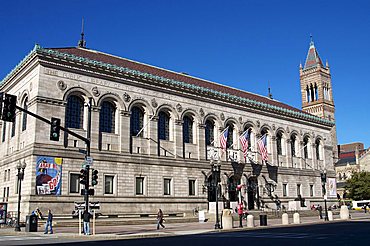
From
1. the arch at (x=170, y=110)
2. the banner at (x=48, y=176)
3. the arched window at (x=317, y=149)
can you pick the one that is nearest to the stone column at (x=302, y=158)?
the arched window at (x=317, y=149)

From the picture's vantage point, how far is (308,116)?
68.3 meters

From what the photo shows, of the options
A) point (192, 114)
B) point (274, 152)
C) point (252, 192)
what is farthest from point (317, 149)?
point (192, 114)

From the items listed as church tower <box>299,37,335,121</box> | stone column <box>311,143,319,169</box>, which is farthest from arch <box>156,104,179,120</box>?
church tower <box>299,37,335,121</box>

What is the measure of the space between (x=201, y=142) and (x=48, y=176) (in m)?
20.2

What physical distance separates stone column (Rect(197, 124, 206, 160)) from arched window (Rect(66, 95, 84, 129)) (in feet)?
51.2

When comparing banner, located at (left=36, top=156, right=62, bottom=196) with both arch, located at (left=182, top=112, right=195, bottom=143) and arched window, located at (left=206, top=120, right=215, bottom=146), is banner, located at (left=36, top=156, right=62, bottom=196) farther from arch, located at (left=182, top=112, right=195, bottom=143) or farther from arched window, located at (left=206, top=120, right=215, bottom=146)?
arched window, located at (left=206, top=120, right=215, bottom=146)

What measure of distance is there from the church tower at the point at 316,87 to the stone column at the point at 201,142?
75413 millimetres

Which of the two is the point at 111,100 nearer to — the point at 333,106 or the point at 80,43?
the point at 80,43

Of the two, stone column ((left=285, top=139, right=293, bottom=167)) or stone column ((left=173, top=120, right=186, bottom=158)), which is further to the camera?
stone column ((left=285, top=139, right=293, bottom=167))

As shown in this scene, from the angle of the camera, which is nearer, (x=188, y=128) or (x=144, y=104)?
(x=144, y=104)

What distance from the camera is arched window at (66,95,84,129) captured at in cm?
4084

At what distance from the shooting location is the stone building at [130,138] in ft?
126

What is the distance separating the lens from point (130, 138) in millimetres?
44625

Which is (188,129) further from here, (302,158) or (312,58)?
(312,58)
